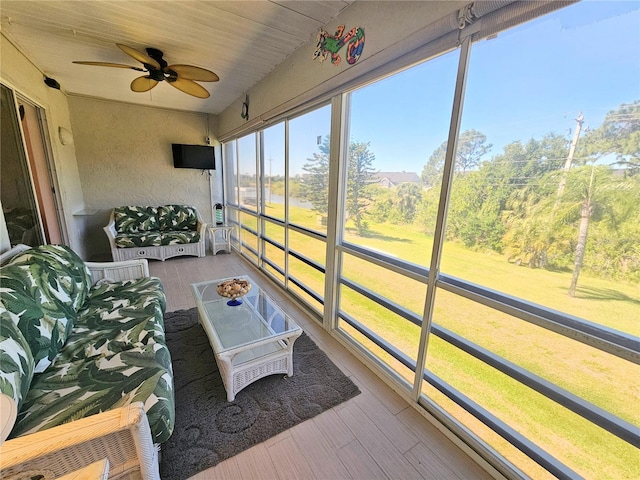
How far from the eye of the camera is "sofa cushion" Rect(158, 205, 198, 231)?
185 inches

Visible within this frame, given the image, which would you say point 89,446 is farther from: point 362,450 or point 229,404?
point 362,450

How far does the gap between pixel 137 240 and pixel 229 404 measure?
3548 millimetres

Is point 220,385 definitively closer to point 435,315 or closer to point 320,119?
point 435,315

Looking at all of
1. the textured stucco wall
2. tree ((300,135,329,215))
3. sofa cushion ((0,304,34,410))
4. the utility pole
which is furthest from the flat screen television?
the utility pole

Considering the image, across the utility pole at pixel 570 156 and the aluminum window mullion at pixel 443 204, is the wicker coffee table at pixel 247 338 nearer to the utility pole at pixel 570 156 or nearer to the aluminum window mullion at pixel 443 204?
the aluminum window mullion at pixel 443 204

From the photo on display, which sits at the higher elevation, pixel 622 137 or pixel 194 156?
pixel 194 156

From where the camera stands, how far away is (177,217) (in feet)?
15.7

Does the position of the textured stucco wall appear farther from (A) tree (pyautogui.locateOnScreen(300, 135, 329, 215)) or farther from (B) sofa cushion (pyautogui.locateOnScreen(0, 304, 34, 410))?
(B) sofa cushion (pyautogui.locateOnScreen(0, 304, 34, 410))

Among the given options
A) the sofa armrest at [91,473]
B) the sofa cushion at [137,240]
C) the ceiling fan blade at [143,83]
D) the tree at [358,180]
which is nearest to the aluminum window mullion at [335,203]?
the tree at [358,180]

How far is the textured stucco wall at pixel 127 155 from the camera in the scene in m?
4.30

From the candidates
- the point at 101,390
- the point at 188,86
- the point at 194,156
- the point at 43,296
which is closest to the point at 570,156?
the point at 101,390

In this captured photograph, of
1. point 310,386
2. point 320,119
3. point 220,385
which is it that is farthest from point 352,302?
point 320,119

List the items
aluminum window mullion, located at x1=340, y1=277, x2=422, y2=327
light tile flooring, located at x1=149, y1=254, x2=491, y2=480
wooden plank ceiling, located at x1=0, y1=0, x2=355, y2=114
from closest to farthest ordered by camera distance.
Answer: light tile flooring, located at x1=149, y1=254, x2=491, y2=480
aluminum window mullion, located at x1=340, y1=277, x2=422, y2=327
wooden plank ceiling, located at x1=0, y1=0, x2=355, y2=114

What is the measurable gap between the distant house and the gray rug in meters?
1.43
